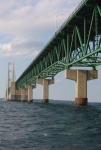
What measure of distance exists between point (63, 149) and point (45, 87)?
90.4 metres

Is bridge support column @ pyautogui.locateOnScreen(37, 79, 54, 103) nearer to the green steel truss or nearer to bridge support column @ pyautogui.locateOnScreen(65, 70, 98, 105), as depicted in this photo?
the green steel truss

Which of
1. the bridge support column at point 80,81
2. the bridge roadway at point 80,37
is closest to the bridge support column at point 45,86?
the bridge roadway at point 80,37

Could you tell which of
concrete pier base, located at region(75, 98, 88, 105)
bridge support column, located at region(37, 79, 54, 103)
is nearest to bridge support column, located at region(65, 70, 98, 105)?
concrete pier base, located at region(75, 98, 88, 105)

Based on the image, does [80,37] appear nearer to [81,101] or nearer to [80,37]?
[80,37]

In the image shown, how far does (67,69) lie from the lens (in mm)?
61281

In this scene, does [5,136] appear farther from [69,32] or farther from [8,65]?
[8,65]

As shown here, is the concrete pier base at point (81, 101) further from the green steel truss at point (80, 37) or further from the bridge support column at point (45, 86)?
the bridge support column at point (45, 86)

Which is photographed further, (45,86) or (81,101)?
(45,86)

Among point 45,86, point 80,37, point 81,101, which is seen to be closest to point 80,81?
point 81,101

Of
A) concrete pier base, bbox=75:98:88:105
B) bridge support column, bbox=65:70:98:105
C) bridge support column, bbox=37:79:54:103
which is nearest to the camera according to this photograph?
bridge support column, bbox=65:70:98:105

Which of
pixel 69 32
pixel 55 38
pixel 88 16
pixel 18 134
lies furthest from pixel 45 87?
pixel 18 134

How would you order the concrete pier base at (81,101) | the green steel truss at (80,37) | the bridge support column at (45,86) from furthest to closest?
the bridge support column at (45,86)
the concrete pier base at (81,101)
the green steel truss at (80,37)

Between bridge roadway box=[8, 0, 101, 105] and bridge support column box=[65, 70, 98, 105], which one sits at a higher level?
bridge roadway box=[8, 0, 101, 105]

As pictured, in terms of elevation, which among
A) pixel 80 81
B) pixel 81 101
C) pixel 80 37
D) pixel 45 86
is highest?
pixel 80 37
